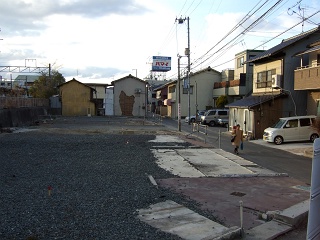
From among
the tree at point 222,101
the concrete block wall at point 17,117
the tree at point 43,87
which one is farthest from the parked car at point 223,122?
the tree at point 43,87

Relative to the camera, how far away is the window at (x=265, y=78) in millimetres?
29944

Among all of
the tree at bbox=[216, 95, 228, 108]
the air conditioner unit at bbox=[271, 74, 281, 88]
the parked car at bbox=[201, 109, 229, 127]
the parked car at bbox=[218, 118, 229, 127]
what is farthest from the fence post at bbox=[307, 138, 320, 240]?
the tree at bbox=[216, 95, 228, 108]

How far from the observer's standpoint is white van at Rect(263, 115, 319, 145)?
23.5 m

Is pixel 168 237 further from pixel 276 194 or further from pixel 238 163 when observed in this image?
pixel 238 163

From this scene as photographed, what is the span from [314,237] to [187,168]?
956 centimetres

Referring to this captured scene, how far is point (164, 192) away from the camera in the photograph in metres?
8.60

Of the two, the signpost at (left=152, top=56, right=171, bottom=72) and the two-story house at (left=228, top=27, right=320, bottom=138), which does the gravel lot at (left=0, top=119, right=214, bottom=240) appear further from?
the signpost at (left=152, top=56, right=171, bottom=72)

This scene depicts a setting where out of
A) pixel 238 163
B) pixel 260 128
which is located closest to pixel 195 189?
pixel 238 163

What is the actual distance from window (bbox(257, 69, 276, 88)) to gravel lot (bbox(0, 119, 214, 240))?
60.9 ft

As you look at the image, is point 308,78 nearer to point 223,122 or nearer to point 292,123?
point 292,123

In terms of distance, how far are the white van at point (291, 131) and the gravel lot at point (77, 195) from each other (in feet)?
38.3

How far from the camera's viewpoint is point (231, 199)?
8320 millimetres

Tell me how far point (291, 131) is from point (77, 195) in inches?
753

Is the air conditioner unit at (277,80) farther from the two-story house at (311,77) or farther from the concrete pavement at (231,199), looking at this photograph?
the concrete pavement at (231,199)
